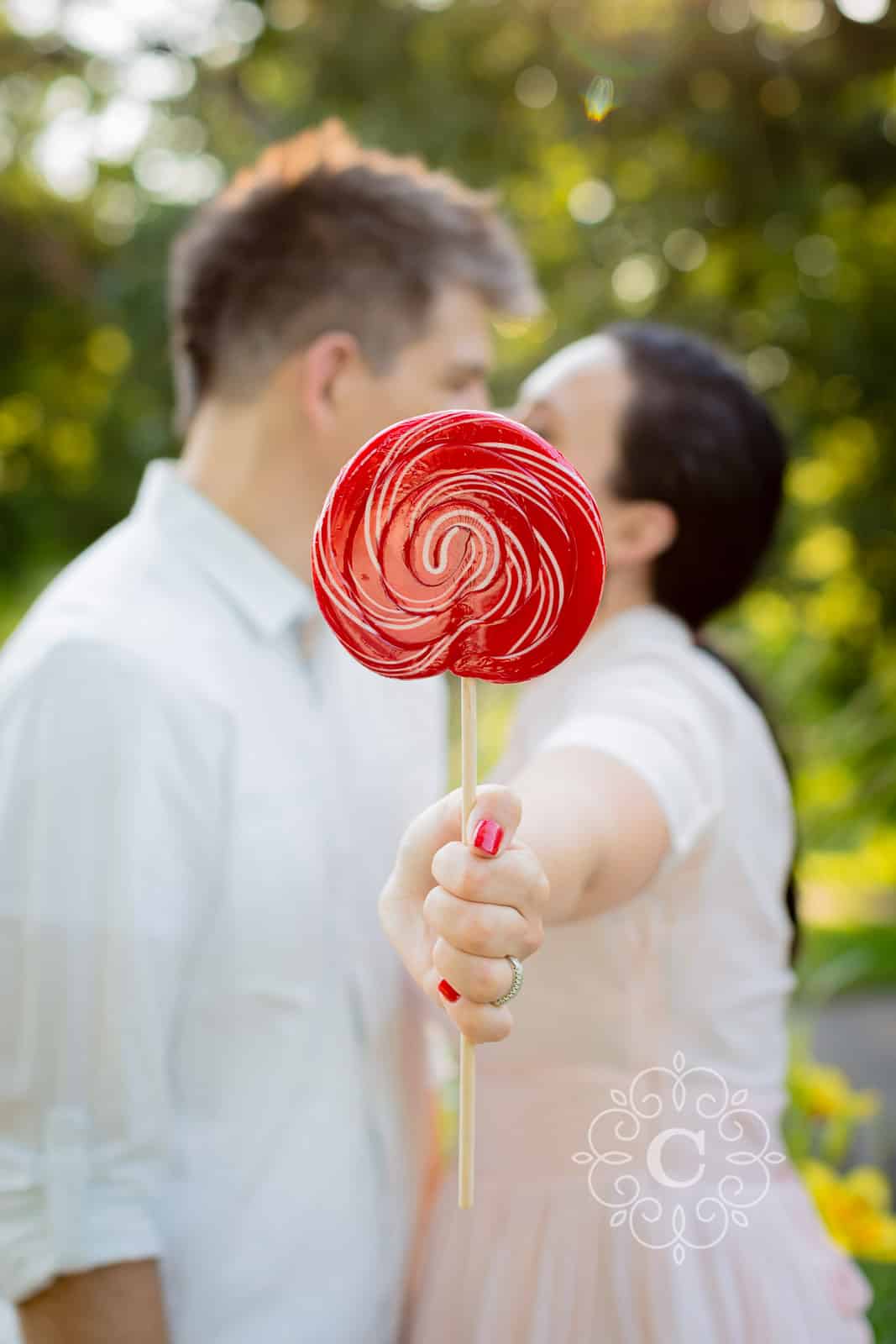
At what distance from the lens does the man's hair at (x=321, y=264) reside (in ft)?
6.10

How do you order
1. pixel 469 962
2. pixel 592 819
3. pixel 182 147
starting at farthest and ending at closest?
pixel 182 147, pixel 592 819, pixel 469 962

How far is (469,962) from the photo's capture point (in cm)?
94

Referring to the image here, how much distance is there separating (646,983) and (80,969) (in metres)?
0.65

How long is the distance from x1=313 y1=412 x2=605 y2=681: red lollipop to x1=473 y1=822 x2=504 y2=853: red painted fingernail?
0.12 m

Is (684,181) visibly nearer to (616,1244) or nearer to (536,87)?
(536,87)

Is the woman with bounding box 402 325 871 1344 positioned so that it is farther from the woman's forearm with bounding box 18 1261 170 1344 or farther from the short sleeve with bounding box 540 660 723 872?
the woman's forearm with bounding box 18 1261 170 1344

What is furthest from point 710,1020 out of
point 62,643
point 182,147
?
point 182,147

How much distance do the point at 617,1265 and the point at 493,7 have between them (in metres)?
5.01

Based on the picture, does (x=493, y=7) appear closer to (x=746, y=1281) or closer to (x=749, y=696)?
(x=749, y=696)

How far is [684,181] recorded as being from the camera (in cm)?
523

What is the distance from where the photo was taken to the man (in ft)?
4.75

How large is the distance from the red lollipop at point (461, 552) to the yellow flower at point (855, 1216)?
5.49 ft

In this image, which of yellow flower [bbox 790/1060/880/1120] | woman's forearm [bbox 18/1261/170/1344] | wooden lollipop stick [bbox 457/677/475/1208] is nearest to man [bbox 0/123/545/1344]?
woman's forearm [bbox 18/1261/170/1344]

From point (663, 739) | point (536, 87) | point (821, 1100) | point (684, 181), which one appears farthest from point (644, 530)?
point (536, 87)
